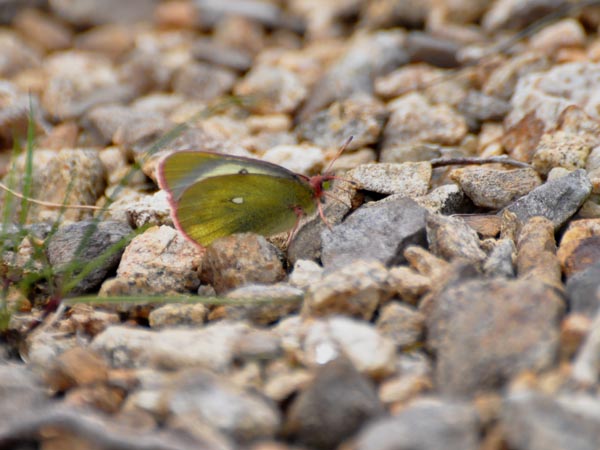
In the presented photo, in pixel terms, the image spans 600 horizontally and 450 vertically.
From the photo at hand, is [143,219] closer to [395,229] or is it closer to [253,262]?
[253,262]

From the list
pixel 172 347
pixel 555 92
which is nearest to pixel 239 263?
pixel 172 347

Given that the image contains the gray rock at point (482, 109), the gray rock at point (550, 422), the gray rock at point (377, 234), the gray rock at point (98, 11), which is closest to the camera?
the gray rock at point (550, 422)

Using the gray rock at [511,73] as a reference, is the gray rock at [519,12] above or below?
above

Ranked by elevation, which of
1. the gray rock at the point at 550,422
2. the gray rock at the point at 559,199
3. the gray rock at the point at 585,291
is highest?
the gray rock at the point at 550,422

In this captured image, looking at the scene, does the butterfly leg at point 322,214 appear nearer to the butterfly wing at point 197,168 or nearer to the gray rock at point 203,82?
the butterfly wing at point 197,168

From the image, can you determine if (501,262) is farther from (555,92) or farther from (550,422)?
(555,92)

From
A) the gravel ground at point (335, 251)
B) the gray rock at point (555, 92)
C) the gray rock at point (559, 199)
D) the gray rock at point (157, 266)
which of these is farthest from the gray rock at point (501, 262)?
the gray rock at point (555, 92)
